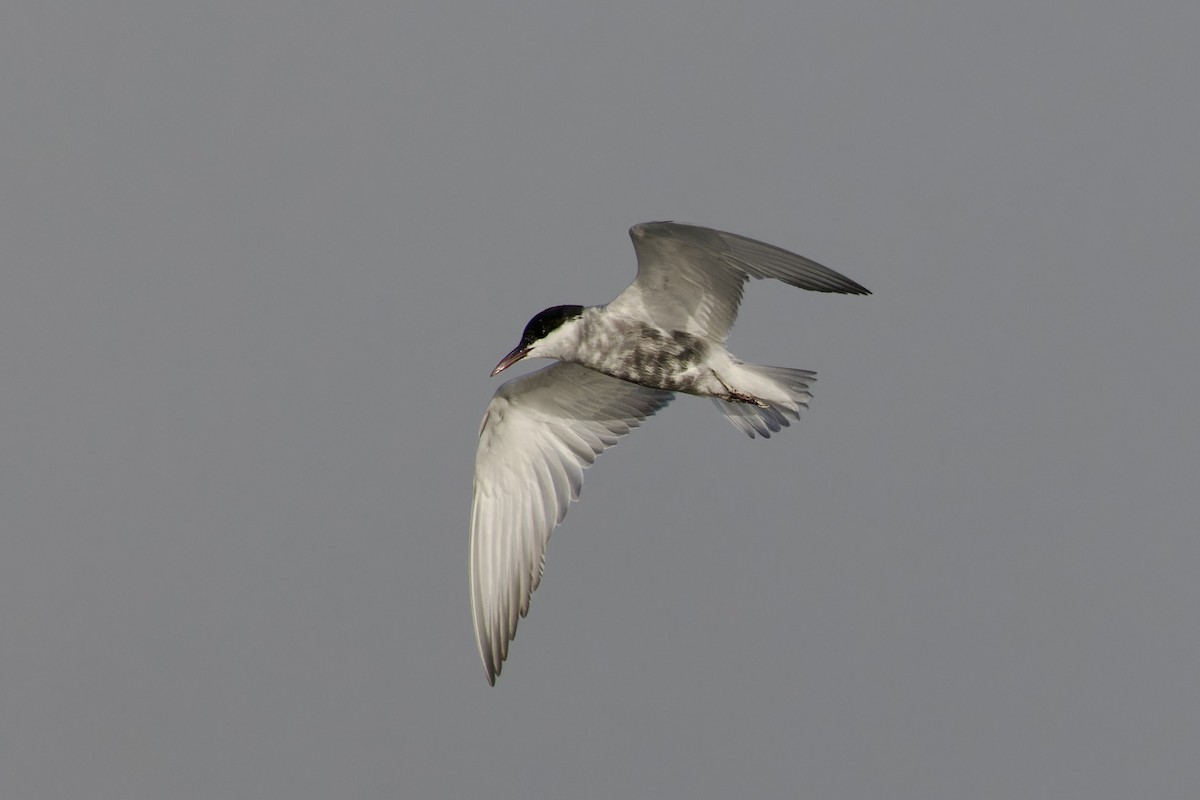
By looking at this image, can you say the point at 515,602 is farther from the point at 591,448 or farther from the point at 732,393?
the point at 732,393

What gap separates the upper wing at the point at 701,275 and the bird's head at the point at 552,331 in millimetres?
374

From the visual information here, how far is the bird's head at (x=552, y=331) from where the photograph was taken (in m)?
13.7

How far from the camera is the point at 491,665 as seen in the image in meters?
13.8

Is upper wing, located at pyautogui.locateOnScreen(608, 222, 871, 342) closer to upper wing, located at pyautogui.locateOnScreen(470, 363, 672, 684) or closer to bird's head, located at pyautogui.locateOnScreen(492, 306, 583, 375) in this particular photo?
bird's head, located at pyautogui.locateOnScreen(492, 306, 583, 375)

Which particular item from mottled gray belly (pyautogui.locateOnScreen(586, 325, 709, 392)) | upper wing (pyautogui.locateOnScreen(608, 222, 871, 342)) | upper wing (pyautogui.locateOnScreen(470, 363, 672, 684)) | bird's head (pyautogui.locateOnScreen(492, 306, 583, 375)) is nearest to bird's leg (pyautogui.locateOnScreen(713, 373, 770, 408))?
mottled gray belly (pyautogui.locateOnScreen(586, 325, 709, 392))

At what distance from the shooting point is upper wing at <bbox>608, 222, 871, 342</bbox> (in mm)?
12852

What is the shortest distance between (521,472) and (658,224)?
284cm

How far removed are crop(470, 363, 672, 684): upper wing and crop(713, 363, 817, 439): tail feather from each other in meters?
1.05

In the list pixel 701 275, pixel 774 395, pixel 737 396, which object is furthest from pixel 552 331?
pixel 774 395

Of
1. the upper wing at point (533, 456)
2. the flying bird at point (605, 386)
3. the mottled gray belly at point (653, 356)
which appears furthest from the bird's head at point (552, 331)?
the upper wing at point (533, 456)

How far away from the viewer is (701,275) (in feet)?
44.4

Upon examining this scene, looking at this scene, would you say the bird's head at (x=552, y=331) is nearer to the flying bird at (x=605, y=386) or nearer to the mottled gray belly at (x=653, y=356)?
the flying bird at (x=605, y=386)

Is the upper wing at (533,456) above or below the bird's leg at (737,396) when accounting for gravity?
below

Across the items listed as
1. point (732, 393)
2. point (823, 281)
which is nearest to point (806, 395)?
point (732, 393)
